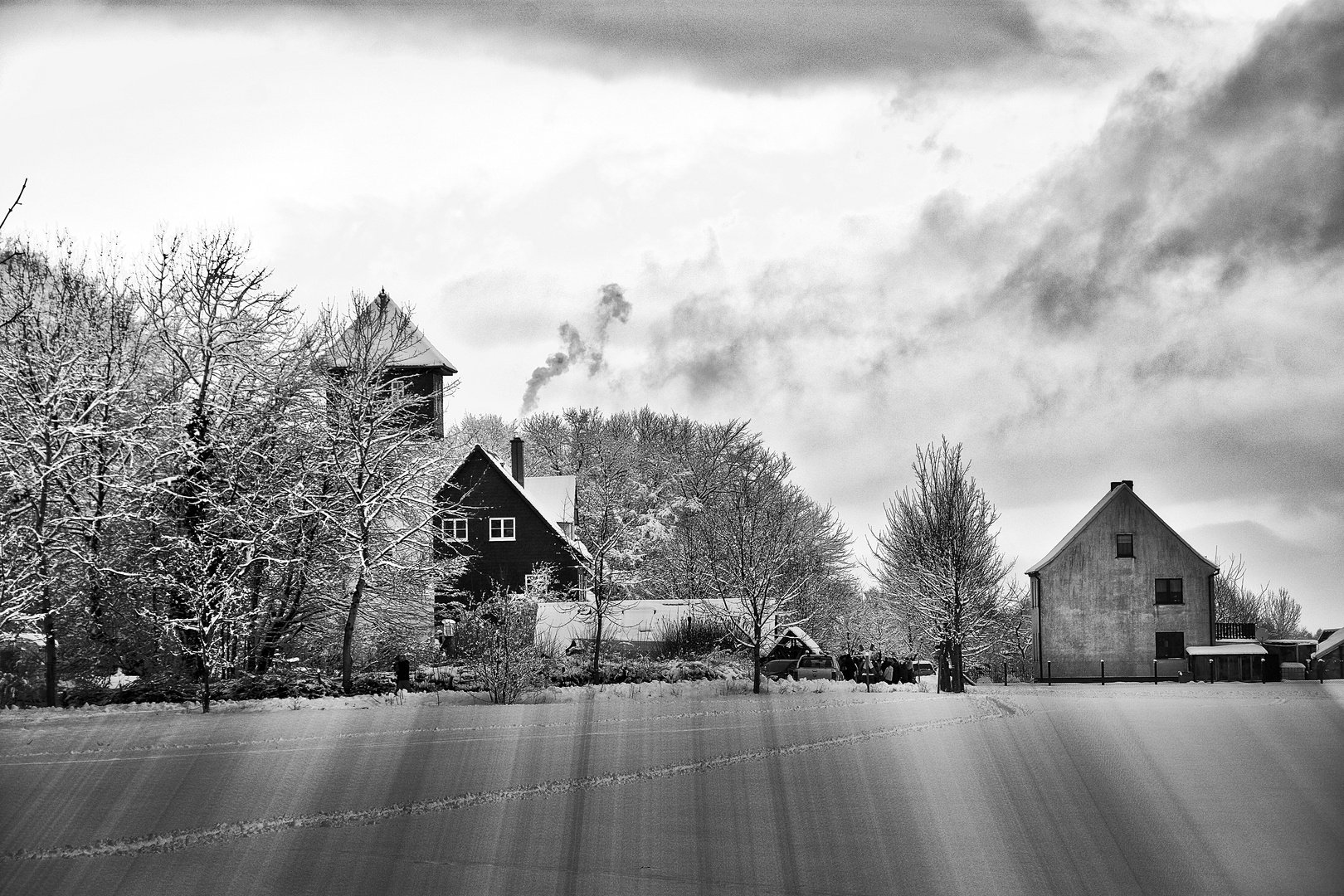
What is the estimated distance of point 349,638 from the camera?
36750 millimetres

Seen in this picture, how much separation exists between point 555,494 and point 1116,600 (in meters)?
26.9

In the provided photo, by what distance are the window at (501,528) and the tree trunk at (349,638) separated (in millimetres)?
16925

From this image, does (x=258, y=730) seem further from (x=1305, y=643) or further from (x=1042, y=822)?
(x=1305, y=643)

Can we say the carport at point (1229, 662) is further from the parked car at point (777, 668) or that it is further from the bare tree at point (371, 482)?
the bare tree at point (371, 482)

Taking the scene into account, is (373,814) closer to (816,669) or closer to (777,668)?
(816,669)

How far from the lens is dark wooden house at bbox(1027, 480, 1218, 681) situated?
193 feet

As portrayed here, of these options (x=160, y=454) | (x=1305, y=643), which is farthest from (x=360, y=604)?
(x=1305, y=643)

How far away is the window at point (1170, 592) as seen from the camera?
59.3 metres

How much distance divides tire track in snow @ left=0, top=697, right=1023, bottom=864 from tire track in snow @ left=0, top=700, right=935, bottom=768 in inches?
257

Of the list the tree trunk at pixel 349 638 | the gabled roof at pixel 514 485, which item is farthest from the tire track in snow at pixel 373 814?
the gabled roof at pixel 514 485

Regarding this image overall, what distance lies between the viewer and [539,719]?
28.7 metres

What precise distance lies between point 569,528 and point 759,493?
9.17m

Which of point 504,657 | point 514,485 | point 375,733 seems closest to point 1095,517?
point 514,485

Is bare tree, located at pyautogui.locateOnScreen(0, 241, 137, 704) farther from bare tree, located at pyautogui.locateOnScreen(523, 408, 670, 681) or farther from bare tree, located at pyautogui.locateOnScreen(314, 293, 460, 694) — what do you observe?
bare tree, located at pyautogui.locateOnScreen(523, 408, 670, 681)
